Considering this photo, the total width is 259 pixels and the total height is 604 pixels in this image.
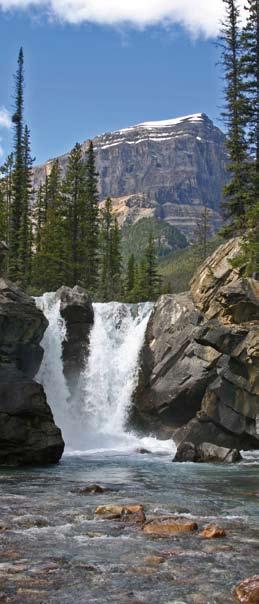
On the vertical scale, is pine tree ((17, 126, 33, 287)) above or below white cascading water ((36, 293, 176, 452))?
above

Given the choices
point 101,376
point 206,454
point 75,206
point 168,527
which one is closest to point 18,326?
point 101,376

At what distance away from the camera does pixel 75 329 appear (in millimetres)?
40688

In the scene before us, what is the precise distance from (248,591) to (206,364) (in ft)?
81.3

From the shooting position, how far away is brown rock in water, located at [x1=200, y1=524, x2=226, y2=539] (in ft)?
42.6

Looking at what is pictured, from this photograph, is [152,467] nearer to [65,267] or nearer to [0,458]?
[0,458]

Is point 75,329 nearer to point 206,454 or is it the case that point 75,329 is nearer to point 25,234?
point 206,454

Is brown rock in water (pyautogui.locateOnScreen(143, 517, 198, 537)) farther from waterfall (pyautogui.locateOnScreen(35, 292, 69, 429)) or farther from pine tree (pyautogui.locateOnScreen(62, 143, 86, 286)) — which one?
pine tree (pyautogui.locateOnScreen(62, 143, 86, 286))

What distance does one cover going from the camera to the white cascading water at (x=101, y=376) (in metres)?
37.3

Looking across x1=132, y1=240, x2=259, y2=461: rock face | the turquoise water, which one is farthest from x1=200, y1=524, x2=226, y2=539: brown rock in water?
x1=132, y1=240, x2=259, y2=461: rock face

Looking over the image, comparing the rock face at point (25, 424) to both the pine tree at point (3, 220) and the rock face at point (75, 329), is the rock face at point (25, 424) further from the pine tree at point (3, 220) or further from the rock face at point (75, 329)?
the pine tree at point (3, 220)

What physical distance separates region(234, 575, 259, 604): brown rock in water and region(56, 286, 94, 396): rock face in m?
30.4

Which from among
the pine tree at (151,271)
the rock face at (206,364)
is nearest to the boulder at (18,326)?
the rock face at (206,364)

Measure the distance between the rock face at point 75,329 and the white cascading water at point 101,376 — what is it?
1.27ft

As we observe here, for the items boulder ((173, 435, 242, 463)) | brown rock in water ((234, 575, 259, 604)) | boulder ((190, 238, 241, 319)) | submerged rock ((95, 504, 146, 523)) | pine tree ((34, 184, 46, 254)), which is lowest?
boulder ((173, 435, 242, 463))
